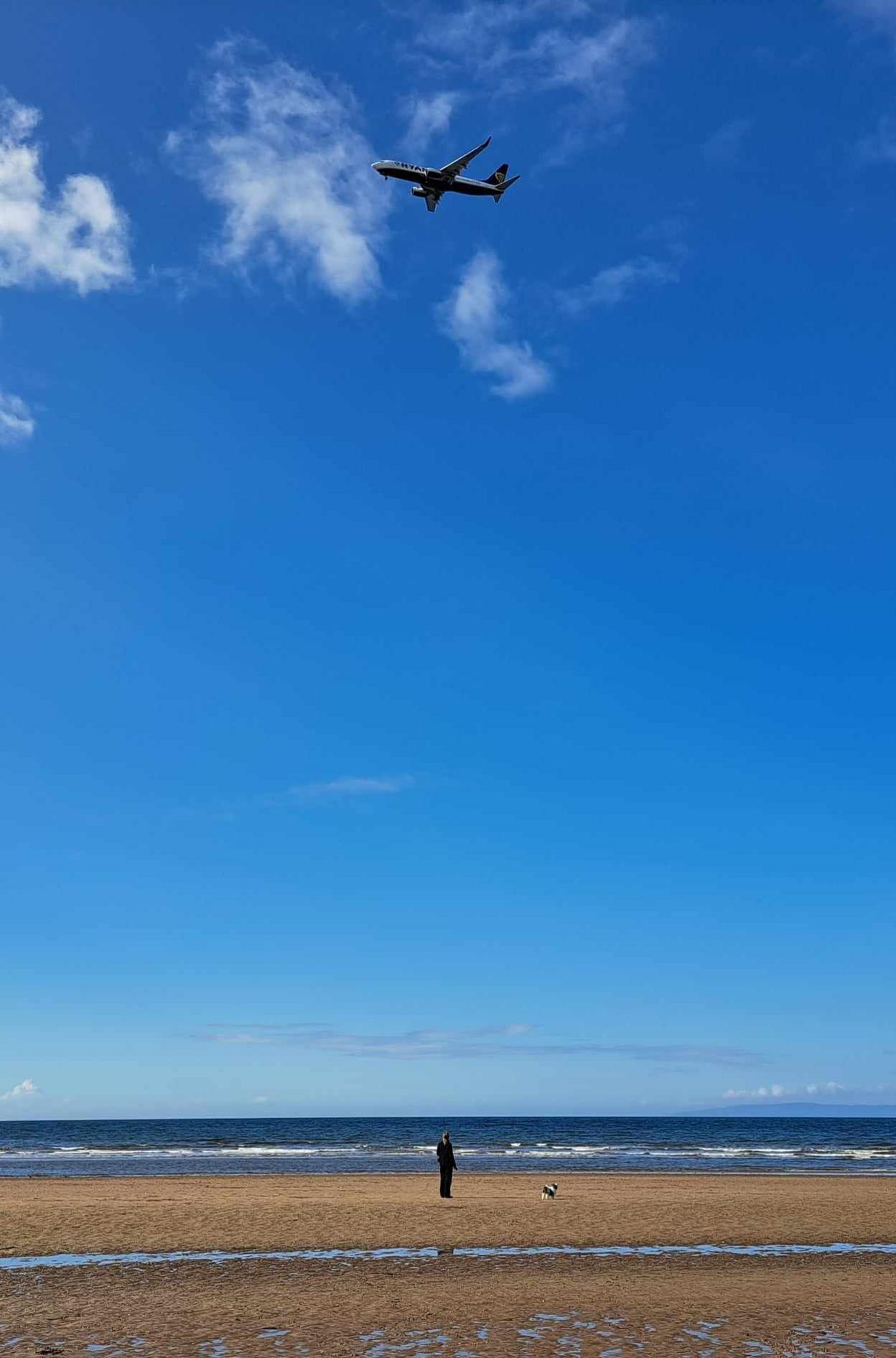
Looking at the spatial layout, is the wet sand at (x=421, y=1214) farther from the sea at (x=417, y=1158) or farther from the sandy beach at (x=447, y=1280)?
the sea at (x=417, y=1158)

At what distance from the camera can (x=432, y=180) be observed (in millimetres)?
41656

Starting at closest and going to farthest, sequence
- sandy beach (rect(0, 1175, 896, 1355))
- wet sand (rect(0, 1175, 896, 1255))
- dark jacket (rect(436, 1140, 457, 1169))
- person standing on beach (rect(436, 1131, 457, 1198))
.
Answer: sandy beach (rect(0, 1175, 896, 1355))
wet sand (rect(0, 1175, 896, 1255))
person standing on beach (rect(436, 1131, 457, 1198))
dark jacket (rect(436, 1140, 457, 1169))

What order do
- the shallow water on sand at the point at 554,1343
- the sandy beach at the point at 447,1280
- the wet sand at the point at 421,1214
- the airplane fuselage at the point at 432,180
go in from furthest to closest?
the airplane fuselage at the point at 432,180
the wet sand at the point at 421,1214
the sandy beach at the point at 447,1280
the shallow water on sand at the point at 554,1343

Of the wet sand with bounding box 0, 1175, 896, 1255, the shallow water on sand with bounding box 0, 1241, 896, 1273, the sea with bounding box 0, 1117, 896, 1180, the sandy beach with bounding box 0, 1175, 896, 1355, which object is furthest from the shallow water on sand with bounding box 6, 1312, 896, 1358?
the sea with bounding box 0, 1117, 896, 1180

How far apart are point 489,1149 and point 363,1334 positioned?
2338 inches

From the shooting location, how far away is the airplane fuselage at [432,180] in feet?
136

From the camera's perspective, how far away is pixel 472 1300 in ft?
51.3

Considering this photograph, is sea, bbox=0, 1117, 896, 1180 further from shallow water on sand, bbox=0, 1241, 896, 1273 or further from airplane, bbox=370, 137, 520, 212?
airplane, bbox=370, 137, 520, 212

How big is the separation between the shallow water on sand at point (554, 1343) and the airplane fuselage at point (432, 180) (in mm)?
39757

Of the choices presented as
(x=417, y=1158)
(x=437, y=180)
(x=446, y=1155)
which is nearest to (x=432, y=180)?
(x=437, y=180)

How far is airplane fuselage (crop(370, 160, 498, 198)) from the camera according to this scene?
41469 millimetres

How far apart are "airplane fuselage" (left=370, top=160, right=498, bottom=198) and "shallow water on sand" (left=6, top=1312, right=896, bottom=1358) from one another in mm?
39757

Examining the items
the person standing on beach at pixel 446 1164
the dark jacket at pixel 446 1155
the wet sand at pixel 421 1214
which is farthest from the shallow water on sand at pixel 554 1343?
the dark jacket at pixel 446 1155

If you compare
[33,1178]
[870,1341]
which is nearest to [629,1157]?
[33,1178]
